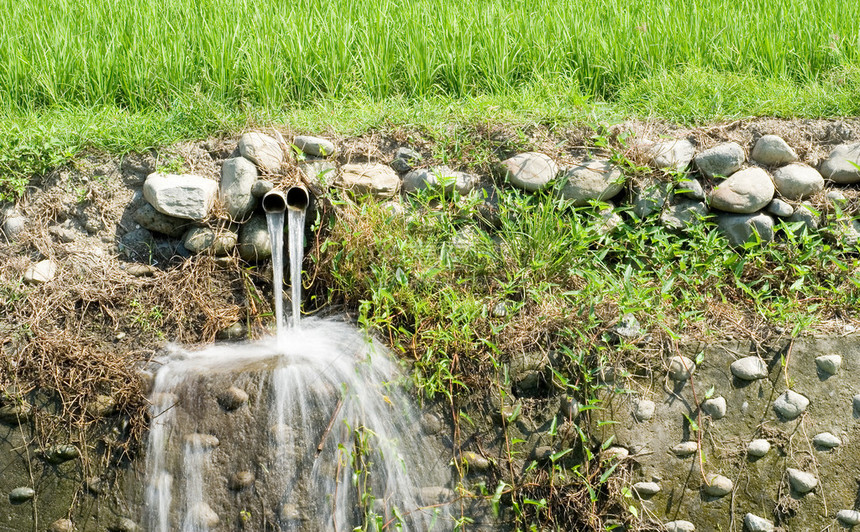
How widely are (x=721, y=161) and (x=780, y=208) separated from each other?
0.37m

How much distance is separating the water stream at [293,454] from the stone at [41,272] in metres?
0.95

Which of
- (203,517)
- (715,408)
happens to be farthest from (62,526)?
(715,408)

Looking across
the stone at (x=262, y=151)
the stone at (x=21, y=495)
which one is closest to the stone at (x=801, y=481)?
the stone at (x=262, y=151)

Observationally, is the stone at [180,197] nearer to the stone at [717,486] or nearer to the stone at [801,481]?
the stone at [717,486]

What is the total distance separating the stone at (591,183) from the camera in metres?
3.87

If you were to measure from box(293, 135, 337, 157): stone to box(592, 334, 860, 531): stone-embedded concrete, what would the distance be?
6.32ft

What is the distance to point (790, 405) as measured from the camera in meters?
3.26

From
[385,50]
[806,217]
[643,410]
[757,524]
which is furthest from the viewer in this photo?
[385,50]

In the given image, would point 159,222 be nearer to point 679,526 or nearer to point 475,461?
point 475,461

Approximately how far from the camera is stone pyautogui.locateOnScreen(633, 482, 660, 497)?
3.15 metres

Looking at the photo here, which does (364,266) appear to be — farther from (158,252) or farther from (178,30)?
(178,30)

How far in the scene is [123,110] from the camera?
4621mm

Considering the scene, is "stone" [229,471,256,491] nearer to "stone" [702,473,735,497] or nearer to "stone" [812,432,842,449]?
"stone" [702,473,735,497]

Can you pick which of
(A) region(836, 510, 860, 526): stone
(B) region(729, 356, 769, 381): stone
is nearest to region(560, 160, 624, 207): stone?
(B) region(729, 356, 769, 381): stone
